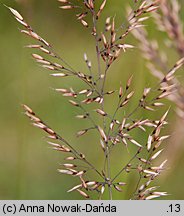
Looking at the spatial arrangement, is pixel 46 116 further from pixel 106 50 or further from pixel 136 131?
pixel 106 50

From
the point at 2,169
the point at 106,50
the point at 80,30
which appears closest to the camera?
the point at 106,50

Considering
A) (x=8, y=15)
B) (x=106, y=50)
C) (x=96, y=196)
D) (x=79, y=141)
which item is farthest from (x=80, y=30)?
(x=106, y=50)

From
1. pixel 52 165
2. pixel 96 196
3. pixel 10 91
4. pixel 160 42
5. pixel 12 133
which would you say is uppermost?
pixel 160 42

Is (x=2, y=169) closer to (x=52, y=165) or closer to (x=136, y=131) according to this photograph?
(x=52, y=165)

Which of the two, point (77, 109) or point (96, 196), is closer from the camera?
point (96, 196)

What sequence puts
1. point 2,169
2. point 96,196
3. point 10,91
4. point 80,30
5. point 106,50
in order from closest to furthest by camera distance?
1. point 106,50
2. point 96,196
3. point 2,169
4. point 10,91
5. point 80,30

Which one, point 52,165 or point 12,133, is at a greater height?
point 12,133
